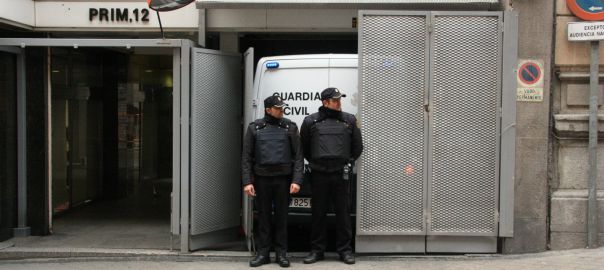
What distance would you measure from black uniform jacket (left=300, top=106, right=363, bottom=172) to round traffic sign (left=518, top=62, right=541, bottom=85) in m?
1.89

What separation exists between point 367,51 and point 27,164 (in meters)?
4.66

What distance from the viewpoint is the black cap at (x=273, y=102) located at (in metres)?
6.30

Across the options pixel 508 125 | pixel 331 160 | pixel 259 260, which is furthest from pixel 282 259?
pixel 508 125

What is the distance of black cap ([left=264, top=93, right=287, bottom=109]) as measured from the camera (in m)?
6.30

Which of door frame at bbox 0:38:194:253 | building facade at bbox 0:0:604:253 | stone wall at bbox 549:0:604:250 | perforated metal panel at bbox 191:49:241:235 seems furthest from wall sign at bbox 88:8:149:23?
stone wall at bbox 549:0:604:250

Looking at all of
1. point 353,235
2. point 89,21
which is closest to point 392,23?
point 353,235

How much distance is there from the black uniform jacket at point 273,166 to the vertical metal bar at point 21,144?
3284 mm

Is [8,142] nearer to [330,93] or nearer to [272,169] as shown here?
[272,169]

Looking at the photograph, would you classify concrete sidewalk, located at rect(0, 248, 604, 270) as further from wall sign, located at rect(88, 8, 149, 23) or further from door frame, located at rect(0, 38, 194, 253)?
wall sign, located at rect(88, 8, 149, 23)

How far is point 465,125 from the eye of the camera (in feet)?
21.6

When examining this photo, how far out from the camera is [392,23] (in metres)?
6.56

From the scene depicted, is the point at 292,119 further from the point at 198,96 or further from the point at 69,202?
the point at 69,202

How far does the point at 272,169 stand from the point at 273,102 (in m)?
0.70

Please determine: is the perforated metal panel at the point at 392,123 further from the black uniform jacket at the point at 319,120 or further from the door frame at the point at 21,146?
the door frame at the point at 21,146
